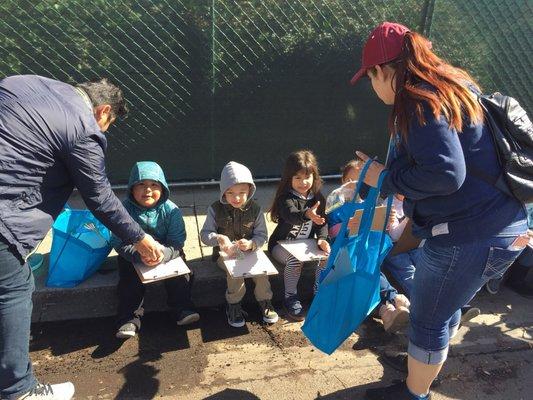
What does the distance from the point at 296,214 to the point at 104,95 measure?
159 cm

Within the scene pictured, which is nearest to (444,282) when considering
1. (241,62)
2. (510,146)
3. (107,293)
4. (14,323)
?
(510,146)

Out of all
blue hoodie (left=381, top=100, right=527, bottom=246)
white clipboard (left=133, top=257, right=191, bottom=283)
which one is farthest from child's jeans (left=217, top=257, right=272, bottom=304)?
blue hoodie (left=381, top=100, right=527, bottom=246)

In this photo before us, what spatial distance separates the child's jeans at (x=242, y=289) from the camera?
3.33 meters

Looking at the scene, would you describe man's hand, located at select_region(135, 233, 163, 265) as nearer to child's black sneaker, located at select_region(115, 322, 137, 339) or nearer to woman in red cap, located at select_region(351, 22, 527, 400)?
child's black sneaker, located at select_region(115, 322, 137, 339)

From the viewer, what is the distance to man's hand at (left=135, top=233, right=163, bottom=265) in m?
2.64

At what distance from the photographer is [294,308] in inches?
136

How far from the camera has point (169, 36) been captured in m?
4.50

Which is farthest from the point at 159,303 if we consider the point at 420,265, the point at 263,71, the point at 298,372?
the point at 263,71

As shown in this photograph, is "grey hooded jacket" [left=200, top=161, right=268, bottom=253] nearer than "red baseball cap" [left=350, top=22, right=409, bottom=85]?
No

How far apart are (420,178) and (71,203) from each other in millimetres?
3661

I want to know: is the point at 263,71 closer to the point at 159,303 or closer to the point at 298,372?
the point at 159,303

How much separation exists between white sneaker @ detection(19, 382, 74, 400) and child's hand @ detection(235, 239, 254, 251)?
4.25 ft

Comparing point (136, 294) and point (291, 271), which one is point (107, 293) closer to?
point (136, 294)

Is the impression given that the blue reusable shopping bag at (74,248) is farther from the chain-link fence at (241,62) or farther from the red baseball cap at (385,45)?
the red baseball cap at (385,45)
